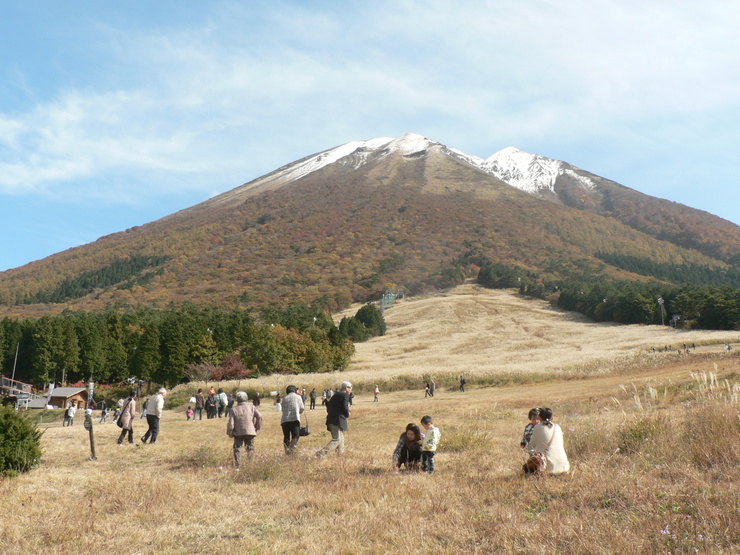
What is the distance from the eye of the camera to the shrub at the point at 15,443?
352 inches

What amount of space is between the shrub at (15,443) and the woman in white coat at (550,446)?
335 inches

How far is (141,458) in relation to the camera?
12.5 m

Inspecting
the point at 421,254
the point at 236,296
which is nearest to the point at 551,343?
the point at 236,296

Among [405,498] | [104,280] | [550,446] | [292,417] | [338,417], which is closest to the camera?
[405,498]

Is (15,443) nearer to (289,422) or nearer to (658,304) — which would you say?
(289,422)

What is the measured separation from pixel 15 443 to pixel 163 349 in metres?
58.6

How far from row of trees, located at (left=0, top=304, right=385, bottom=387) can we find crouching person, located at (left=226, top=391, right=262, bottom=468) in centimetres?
4793

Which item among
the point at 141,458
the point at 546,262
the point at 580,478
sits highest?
the point at 546,262

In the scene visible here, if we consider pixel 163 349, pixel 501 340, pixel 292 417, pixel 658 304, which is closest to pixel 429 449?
pixel 292 417

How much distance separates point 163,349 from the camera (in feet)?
211

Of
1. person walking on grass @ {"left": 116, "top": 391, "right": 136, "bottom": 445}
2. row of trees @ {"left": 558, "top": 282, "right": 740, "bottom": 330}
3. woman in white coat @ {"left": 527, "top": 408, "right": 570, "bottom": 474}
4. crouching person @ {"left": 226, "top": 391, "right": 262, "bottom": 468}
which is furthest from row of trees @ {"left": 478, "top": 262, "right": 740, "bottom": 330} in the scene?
crouching person @ {"left": 226, "top": 391, "right": 262, "bottom": 468}

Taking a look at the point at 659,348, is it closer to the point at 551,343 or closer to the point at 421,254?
the point at 551,343

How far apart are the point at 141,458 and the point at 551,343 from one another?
7314 centimetres

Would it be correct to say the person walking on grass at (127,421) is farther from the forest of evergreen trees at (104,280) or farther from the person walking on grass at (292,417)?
the forest of evergreen trees at (104,280)
